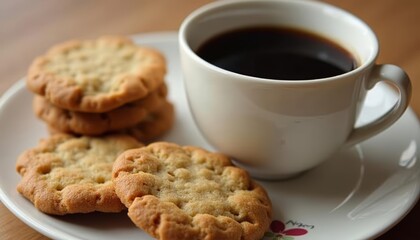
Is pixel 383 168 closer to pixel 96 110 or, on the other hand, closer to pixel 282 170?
pixel 282 170

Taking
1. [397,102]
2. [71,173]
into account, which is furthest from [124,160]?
[397,102]

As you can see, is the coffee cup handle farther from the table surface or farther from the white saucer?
the table surface

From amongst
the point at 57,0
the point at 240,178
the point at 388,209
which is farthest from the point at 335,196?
the point at 57,0

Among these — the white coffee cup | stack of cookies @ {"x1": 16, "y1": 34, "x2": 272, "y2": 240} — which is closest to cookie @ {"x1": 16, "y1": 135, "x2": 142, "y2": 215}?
Result: stack of cookies @ {"x1": 16, "y1": 34, "x2": 272, "y2": 240}

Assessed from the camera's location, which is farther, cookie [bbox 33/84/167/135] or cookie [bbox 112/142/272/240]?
cookie [bbox 33/84/167/135]

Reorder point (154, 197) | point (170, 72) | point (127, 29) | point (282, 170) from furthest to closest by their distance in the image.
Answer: point (127, 29), point (170, 72), point (282, 170), point (154, 197)

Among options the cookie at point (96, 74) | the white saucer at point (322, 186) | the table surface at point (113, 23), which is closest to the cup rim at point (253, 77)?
the cookie at point (96, 74)
